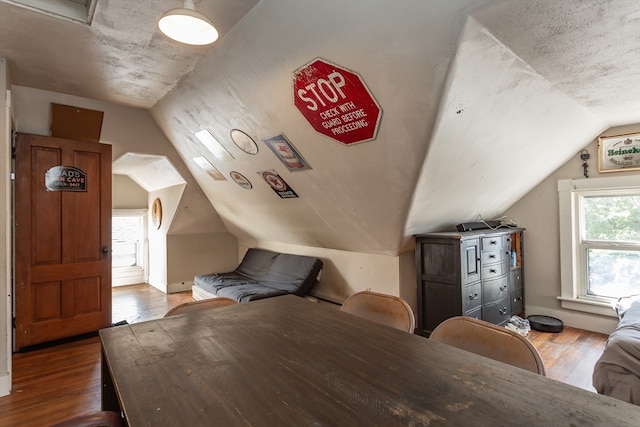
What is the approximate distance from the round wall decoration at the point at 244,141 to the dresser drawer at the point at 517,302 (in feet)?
10.4

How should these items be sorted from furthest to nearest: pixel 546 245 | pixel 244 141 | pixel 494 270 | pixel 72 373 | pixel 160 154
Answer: pixel 160 154
pixel 546 245
pixel 494 270
pixel 244 141
pixel 72 373

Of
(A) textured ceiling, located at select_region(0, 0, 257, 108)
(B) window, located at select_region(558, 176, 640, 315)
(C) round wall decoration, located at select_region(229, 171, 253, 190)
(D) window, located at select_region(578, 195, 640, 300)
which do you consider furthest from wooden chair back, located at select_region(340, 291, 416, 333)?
(D) window, located at select_region(578, 195, 640, 300)

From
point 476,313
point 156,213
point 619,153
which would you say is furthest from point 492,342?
point 156,213

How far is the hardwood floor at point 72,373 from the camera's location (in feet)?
7.10

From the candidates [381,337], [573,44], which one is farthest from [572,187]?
[381,337]

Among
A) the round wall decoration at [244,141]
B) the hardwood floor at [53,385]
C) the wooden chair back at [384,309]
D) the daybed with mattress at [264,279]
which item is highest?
the round wall decoration at [244,141]

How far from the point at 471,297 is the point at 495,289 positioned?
0.50 metres

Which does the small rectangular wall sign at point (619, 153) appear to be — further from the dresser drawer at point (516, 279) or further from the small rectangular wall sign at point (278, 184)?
the small rectangular wall sign at point (278, 184)

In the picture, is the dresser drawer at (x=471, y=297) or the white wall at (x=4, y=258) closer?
the white wall at (x=4, y=258)

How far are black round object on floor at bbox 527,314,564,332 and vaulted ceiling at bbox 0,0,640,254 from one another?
49.0 inches

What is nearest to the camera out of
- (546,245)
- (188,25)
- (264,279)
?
(188,25)

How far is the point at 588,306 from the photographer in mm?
A: 3469

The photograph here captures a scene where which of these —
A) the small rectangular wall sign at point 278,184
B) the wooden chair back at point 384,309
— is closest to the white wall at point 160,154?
the small rectangular wall sign at point 278,184

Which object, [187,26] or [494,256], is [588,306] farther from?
[187,26]
